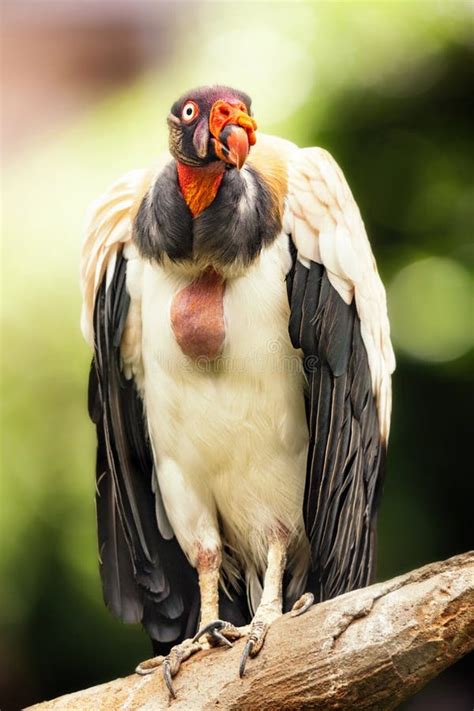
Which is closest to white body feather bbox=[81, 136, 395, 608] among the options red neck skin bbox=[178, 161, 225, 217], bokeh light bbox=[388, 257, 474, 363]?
red neck skin bbox=[178, 161, 225, 217]

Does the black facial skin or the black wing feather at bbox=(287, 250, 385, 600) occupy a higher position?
the black facial skin

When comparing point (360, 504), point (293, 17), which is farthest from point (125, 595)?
point (293, 17)

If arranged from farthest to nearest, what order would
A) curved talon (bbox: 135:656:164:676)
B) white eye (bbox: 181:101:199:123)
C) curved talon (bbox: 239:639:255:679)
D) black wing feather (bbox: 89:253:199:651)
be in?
black wing feather (bbox: 89:253:199:651), curved talon (bbox: 135:656:164:676), white eye (bbox: 181:101:199:123), curved talon (bbox: 239:639:255:679)

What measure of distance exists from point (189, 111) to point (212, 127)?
0.10 meters

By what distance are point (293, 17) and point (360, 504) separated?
66.8 inches

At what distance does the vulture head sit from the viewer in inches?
87.3

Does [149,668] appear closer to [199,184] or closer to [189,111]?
[199,184]

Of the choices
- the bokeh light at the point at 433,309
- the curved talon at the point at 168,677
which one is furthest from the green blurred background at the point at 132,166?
the curved talon at the point at 168,677

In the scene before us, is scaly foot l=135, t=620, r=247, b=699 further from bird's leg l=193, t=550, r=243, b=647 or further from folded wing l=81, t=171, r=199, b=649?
folded wing l=81, t=171, r=199, b=649

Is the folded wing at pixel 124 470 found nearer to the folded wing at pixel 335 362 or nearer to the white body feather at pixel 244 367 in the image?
the white body feather at pixel 244 367

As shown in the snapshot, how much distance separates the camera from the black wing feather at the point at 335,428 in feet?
8.14

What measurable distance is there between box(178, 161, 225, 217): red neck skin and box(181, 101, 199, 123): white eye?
4.6 inches

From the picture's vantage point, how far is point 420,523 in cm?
338

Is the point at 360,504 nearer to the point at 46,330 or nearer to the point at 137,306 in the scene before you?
the point at 137,306
